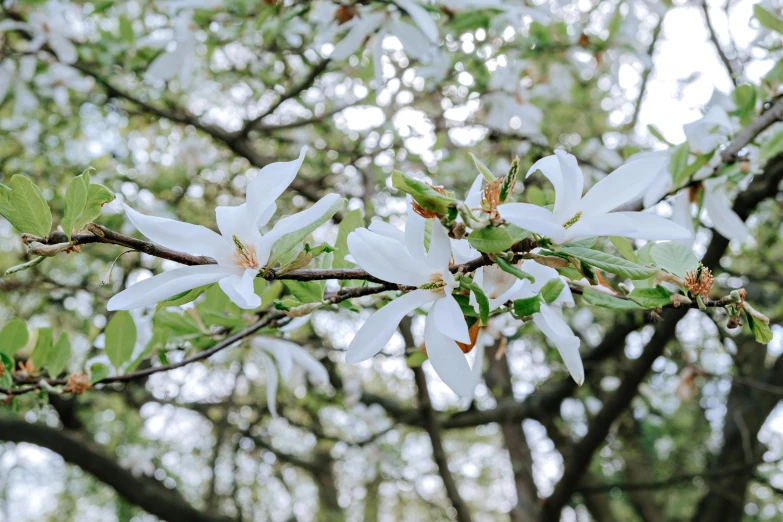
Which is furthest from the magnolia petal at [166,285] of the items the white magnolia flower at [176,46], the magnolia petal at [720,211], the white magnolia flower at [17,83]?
the white magnolia flower at [17,83]

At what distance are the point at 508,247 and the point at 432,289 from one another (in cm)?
8

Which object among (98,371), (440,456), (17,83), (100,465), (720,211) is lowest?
(100,465)

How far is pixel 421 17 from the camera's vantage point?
92 cm

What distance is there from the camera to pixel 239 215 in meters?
0.50

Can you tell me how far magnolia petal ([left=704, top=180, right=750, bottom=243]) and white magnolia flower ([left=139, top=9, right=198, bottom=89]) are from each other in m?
1.32

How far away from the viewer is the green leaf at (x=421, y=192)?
16.4 inches

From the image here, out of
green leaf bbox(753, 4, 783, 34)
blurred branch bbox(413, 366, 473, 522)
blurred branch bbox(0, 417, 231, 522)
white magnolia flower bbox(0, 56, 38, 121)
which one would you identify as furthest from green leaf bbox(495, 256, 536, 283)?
blurred branch bbox(0, 417, 231, 522)

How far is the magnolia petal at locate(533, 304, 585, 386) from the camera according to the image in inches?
20.2

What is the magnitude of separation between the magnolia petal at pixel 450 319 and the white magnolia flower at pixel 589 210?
9cm

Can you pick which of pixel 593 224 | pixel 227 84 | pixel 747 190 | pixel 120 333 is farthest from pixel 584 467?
pixel 227 84

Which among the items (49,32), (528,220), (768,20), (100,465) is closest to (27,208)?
(528,220)

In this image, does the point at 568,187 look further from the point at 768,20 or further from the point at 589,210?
the point at 768,20

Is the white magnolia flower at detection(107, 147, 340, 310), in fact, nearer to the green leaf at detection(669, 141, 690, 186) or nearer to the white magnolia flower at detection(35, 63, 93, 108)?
the green leaf at detection(669, 141, 690, 186)

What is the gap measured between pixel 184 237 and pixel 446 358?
23cm
